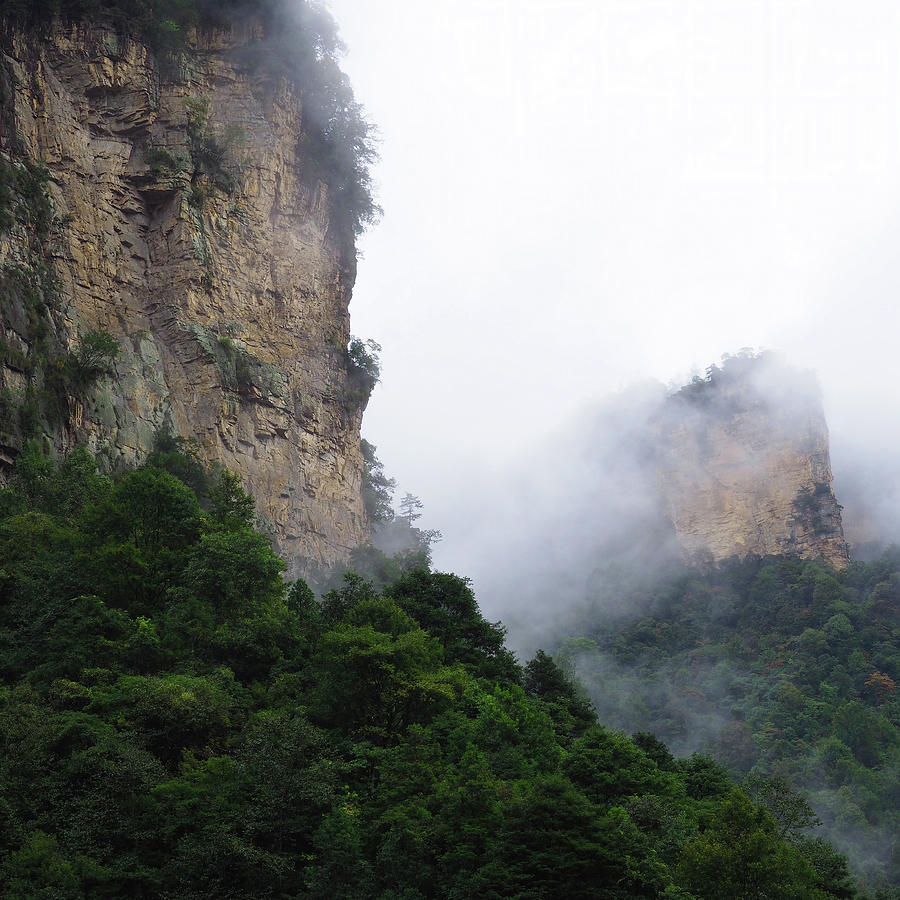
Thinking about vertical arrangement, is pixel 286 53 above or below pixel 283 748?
above

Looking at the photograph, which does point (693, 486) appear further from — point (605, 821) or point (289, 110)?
point (605, 821)

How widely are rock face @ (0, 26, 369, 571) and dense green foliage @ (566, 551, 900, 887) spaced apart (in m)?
23.5

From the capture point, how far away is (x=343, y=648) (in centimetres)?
2700

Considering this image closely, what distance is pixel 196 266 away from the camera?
4456 cm

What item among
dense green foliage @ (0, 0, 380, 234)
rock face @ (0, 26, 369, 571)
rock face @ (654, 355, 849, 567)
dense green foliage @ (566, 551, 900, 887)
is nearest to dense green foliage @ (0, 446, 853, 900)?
rock face @ (0, 26, 369, 571)

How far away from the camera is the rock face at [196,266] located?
4047cm

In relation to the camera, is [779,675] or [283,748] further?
[779,675]

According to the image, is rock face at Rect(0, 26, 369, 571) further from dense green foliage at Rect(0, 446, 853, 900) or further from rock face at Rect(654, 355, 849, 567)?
rock face at Rect(654, 355, 849, 567)

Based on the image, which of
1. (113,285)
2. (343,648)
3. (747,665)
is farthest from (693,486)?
(343,648)

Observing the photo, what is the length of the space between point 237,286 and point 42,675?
24.4m

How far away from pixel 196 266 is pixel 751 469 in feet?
205

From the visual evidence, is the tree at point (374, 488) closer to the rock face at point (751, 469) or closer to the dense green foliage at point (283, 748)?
the dense green foliage at point (283, 748)

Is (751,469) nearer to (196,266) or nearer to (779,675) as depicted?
(779,675)

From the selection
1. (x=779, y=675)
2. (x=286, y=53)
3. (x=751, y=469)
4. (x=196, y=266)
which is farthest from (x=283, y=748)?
(x=751, y=469)
